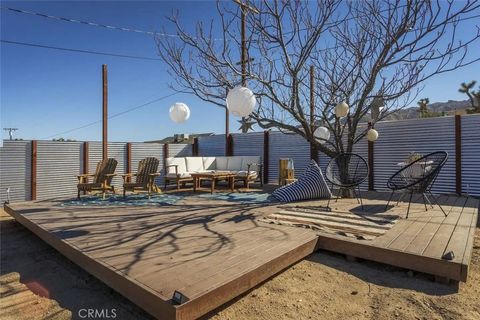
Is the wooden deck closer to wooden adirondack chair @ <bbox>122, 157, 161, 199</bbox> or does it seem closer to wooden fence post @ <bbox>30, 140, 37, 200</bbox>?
wooden adirondack chair @ <bbox>122, 157, 161, 199</bbox>

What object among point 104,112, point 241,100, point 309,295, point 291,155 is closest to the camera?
point 309,295

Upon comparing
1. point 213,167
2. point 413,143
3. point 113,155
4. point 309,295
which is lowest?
point 309,295

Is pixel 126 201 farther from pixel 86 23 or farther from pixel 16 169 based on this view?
pixel 86 23

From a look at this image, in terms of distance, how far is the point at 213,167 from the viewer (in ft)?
33.7

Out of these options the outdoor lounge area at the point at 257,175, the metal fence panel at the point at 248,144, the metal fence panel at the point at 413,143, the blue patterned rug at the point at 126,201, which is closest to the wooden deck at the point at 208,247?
the outdoor lounge area at the point at 257,175

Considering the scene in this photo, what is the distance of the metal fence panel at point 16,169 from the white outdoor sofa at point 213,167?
343 cm

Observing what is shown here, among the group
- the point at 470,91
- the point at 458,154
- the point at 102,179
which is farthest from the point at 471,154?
the point at 470,91

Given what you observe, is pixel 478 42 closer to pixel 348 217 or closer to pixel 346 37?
pixel 346 37

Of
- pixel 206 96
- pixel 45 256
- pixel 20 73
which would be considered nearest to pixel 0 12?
pixel 20 73

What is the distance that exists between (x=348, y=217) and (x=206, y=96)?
344 centimetres

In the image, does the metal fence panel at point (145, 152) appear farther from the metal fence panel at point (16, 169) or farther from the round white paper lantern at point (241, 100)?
the round white paper lantern at point (241, 100)

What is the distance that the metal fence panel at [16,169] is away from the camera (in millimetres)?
7863

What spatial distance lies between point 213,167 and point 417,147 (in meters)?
5.65

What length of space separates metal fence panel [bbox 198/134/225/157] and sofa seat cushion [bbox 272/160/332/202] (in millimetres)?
5863
